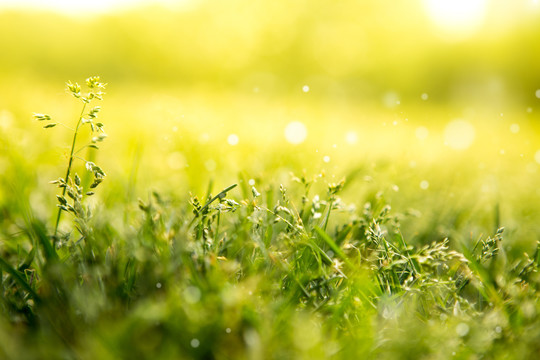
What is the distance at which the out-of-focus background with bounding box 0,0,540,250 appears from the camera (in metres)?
2.17

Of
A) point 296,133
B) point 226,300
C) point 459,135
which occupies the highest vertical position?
point 226,300

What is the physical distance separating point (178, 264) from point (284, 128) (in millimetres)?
3223

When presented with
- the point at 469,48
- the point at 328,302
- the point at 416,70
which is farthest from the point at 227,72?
the point at 328,302

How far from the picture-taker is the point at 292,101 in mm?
8008

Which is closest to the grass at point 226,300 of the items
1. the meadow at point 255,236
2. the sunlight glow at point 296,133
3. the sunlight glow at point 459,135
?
the meadow at point 255,236

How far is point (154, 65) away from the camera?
1178cm

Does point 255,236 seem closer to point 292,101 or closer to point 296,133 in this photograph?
point 296,133

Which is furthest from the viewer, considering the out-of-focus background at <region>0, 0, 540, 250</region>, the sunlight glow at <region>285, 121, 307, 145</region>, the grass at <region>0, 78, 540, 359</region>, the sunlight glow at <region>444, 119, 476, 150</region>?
the sunlight glow at <region>444, 119, 476, 150</region>

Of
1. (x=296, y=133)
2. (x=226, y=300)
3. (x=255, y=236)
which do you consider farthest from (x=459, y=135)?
(x=226, y=300)

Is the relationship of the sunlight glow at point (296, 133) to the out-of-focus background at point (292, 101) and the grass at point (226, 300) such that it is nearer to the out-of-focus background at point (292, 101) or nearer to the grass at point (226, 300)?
the out-of-focus background at point (292, 101)

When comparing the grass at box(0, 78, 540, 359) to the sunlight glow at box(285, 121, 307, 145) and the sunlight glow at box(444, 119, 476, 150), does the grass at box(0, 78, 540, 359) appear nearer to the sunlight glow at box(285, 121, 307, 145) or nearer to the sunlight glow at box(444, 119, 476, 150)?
the sunlight glow at box(285, 121, 307, 145)

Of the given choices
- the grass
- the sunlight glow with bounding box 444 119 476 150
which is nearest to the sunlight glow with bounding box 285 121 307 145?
the sunlight glow with bounding box 444 119 476 150

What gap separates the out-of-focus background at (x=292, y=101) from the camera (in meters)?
2.17

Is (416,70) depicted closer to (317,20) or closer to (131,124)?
(317,20)
